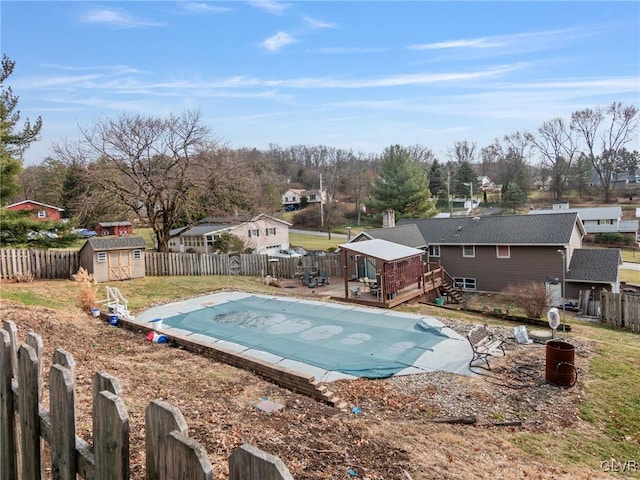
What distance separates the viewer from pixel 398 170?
1720 inches

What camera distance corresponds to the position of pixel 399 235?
967 inches

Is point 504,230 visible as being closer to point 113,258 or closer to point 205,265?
point 205,265

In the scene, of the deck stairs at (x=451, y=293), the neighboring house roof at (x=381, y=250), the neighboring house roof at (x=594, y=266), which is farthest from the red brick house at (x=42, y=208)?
the neighboring house roof at (x=594, y=266)

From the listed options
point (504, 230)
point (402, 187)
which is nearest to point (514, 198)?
point (402, 187)

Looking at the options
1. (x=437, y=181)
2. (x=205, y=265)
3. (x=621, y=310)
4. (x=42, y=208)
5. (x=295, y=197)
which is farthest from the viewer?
(x=295, y=197)

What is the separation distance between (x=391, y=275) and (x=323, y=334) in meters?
6.37

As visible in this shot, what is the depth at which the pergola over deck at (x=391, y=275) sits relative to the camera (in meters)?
17.2

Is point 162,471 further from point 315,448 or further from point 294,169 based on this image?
point 294,169

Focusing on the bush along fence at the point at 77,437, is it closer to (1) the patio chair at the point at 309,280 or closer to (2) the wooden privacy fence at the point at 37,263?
(2) the wooden privacy fence at the point at 37,263

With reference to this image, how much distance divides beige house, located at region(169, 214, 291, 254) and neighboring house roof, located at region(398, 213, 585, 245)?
1371 centimetres

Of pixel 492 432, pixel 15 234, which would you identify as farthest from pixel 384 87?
pixel 492 432

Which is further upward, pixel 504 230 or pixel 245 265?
pixel 504 230

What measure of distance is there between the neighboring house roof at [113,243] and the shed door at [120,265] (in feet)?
0.99

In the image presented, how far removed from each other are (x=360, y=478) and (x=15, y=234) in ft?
62.9
